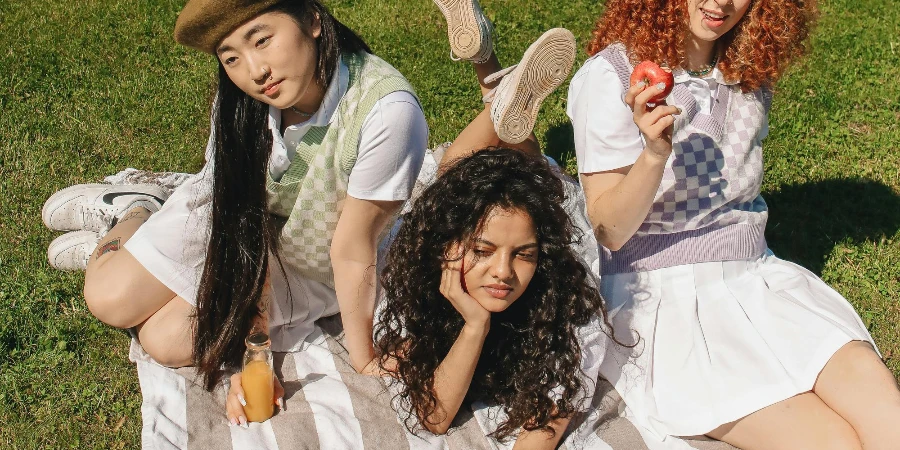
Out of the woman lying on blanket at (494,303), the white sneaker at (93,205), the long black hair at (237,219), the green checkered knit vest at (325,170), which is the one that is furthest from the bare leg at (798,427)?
the white sneaker at (93,205)

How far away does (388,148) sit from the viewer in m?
3.09

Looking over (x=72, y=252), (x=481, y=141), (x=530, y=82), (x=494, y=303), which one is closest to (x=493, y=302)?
(x=494, y=303)

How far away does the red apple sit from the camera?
2791mm

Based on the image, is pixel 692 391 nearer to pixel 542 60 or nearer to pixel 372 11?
pixel 542 60

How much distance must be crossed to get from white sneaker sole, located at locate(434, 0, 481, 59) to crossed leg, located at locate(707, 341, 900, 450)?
184cm

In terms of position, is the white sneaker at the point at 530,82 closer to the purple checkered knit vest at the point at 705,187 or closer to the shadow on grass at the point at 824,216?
the purple checkered knit vest at the point at 705,187

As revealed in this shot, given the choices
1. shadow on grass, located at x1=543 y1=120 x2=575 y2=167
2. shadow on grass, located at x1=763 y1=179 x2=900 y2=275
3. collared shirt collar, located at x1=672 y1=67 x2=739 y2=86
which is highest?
collared shirt collar, located at x1=672 y1=67 x2=739 y2=86

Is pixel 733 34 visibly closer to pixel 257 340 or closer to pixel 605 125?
pixel 605 125

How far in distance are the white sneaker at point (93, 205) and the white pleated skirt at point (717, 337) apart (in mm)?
2036

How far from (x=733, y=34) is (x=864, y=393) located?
125 cm

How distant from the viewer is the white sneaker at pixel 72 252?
Answer: 3982 mm

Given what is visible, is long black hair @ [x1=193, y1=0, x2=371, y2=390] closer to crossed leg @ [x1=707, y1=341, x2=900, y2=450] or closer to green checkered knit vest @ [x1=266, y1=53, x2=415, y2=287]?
green checkered knit vest @ [x1=266, y1=53, x2=415, y2=287]

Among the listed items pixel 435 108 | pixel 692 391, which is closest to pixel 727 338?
pixel 692 391

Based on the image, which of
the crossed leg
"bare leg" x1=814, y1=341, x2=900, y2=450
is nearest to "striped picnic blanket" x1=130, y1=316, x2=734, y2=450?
the crossed leg
